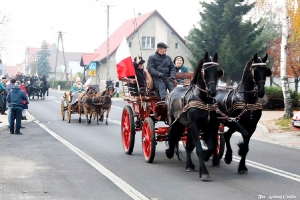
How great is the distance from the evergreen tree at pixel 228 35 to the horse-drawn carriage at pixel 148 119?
3275 cm

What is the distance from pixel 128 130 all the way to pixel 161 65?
207 centimetres

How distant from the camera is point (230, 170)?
11328 mm

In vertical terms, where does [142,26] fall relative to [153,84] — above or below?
above

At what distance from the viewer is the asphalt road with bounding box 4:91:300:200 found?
9.01 metres

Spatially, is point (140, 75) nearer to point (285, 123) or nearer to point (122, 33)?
point (285, 123)

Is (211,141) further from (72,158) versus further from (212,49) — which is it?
(212,49)

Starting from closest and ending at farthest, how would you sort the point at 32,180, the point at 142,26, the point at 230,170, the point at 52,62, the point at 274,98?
the point at 32,180, the point at 230,170, the point at 274,98, the point at 142,26, the point at 52,62

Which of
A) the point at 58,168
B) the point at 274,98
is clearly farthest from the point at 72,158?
the point at 274,98

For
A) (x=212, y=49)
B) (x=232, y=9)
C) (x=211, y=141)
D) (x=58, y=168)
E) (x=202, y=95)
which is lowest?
(x=58, y=168)

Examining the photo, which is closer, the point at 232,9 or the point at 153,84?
the point at 153,84

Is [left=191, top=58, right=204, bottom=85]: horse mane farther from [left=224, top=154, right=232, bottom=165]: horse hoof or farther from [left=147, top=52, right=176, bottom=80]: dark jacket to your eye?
[left=147, top=52, right=176, bottom=80]: dark jacket

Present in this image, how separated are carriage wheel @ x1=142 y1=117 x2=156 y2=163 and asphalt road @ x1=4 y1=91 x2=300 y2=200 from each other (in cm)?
18

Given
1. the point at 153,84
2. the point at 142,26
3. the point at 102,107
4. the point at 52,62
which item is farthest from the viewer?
the point at 52,62

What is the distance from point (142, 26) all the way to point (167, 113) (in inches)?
2210
